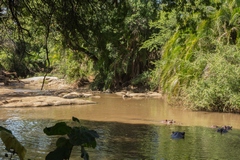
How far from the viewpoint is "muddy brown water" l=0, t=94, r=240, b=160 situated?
802 centimetres

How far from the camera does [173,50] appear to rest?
1712 centimetres

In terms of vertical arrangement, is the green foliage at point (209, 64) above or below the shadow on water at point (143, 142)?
above

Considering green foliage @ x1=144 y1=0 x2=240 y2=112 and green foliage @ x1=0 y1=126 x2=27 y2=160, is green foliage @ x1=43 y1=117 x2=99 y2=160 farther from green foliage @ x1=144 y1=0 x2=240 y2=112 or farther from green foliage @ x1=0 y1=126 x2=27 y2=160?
green foliage @ x1=144 y1=0 x2=240 y2=112

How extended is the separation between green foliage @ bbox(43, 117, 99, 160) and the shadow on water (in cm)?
528

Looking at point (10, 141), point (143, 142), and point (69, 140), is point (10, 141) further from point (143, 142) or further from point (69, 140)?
point (143, 142)

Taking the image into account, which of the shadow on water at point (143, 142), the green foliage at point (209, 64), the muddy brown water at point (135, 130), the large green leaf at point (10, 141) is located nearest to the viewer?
the large green leaf at point (10, 141)

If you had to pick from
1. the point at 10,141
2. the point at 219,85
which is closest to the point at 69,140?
the point at 10,141

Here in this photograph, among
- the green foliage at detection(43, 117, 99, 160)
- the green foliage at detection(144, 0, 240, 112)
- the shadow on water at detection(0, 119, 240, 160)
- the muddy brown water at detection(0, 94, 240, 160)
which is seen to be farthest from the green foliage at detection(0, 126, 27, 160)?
the green foliage at detection(144, 0, 240, 112)

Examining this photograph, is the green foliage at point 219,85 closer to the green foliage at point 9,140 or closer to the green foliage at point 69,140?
the green foliage at point 69,140

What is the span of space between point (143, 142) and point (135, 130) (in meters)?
1.74

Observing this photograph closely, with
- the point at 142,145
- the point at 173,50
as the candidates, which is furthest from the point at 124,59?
the point at 142,145

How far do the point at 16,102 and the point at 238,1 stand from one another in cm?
913

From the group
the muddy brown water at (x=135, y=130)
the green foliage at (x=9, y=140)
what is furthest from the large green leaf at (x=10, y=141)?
the muddy brown water at (x=135, y=130)

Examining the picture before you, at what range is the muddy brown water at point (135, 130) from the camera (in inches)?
316
